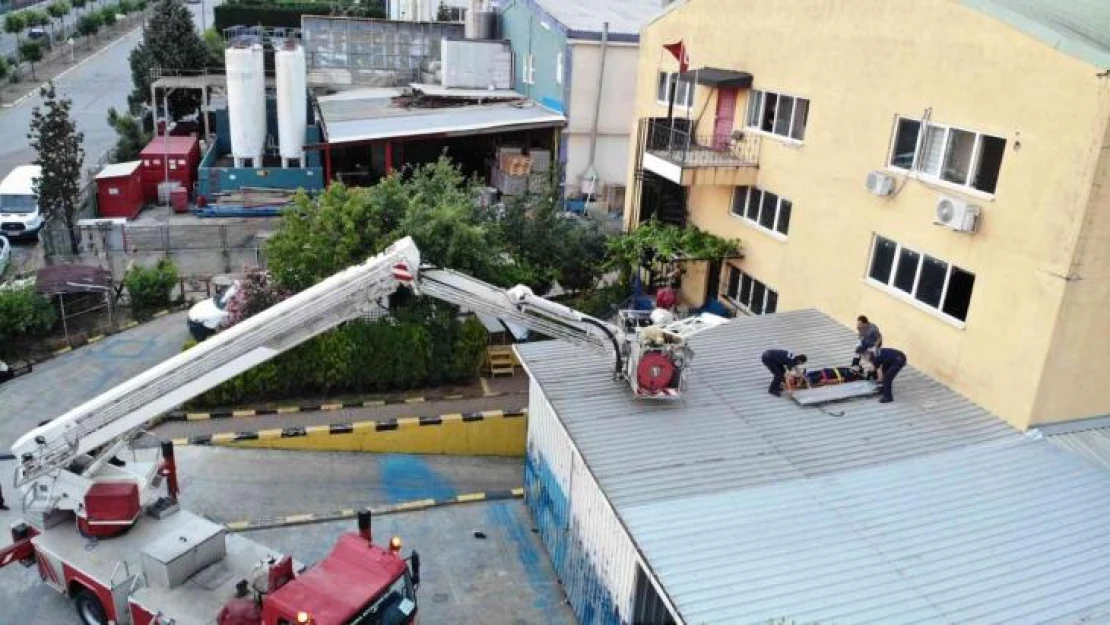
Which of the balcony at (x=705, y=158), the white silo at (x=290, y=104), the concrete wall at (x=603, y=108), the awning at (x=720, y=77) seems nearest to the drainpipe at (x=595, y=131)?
the concrete wall at (x=603, y=108)

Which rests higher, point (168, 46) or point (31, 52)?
point (168, 46)

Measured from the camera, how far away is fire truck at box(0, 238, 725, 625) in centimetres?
1063

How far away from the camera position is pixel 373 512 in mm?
15094

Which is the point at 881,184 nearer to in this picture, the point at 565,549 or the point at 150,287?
the point at 565,549

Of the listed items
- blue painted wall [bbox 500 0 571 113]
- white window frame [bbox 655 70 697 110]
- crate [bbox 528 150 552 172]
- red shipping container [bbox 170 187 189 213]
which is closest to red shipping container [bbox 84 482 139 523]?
white window frame [bbox 655 70 697 110]

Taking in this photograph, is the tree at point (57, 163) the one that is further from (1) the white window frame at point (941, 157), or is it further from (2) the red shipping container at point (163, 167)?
(1) the white window frame at point (941, 157)

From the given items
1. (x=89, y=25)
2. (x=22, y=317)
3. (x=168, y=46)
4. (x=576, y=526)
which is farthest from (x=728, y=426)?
(x=89, y=25)

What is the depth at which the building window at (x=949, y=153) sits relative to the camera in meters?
13.0

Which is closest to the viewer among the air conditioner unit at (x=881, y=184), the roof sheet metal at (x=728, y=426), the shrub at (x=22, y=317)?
the roof sheet metal at (x=728, y=426)

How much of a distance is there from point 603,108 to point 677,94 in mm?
9771

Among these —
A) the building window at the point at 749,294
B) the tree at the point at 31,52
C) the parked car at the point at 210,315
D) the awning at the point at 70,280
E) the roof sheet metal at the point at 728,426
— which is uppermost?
the tree at the point at 31,52

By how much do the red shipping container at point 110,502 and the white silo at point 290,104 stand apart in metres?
24.8

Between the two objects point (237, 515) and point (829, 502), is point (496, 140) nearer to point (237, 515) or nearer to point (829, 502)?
point (237, 515)

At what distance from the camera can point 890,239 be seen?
15016 millimetres
